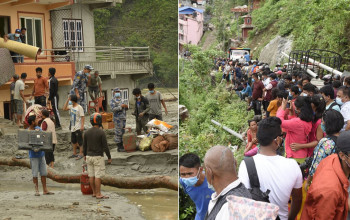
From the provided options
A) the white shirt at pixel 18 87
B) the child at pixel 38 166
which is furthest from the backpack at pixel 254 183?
the child at pixel 38 166

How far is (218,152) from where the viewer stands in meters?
1.76

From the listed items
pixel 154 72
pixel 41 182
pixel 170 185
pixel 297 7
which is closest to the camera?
pixel 154 72

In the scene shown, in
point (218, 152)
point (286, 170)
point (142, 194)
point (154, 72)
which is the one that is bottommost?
point (142, 194)

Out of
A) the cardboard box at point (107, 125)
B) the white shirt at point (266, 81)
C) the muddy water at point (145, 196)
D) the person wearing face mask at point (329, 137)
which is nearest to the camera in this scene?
the person wearing face mask at point (329, 137)

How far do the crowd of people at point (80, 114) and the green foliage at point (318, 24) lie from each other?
23.4ft

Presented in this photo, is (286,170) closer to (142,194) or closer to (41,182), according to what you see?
(142,194)

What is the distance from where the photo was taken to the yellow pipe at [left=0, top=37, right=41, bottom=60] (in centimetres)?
307

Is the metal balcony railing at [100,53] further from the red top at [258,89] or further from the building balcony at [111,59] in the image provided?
the red top at [258,89]

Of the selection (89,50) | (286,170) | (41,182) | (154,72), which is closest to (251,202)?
(286,170)

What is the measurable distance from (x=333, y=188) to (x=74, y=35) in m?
1.93

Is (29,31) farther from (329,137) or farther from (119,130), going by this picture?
(329,137)

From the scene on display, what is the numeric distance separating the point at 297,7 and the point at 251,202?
13.3 m

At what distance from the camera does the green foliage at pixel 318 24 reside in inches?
413

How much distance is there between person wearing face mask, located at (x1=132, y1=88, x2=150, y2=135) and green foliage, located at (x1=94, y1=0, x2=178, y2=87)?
7.7 inches
